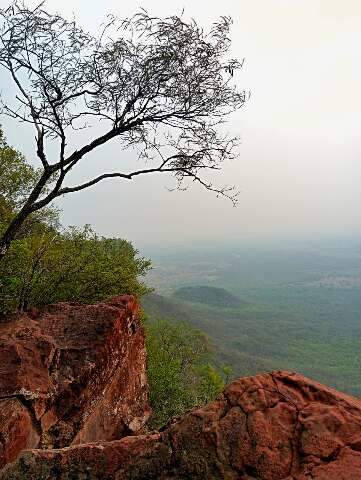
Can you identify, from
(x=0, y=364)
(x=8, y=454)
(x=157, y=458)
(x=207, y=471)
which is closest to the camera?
(x=207, y=471)

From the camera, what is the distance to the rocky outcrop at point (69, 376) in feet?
29.0

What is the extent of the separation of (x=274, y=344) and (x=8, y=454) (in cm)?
17781

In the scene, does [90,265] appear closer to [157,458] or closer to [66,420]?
[66,420]

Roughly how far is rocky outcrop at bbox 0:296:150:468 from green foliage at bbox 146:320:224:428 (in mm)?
12339

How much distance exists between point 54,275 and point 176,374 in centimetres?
1940

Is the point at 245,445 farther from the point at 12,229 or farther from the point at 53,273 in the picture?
the point at 53,273

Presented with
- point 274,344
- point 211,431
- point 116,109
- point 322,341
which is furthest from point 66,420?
point 322,341

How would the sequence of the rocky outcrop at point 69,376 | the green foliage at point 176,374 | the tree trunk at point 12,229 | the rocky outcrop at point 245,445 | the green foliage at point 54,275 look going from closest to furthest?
the rocky outcrop at point 245,445 < the rocky outcrop at point 69,376 < the tree trunk at point 12,229 < the green foliage at point 54,275 < the green foliage at point 176,374

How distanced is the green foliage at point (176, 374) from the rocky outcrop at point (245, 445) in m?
17.7

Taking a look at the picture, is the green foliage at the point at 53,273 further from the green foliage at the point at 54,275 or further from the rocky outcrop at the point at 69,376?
the rocky outcrop at the point at 69,376

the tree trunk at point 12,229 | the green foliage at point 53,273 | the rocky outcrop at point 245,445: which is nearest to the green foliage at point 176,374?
the green foliage at point 53,273

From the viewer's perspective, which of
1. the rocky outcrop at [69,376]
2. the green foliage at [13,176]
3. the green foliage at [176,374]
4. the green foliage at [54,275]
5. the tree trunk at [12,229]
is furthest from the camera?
the green foliage at [176,374]

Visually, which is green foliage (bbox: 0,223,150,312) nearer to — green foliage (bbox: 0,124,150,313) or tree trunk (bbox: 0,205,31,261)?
green foliage (bbox: 0,124,150,313)

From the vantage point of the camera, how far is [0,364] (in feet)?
→ 30.3
